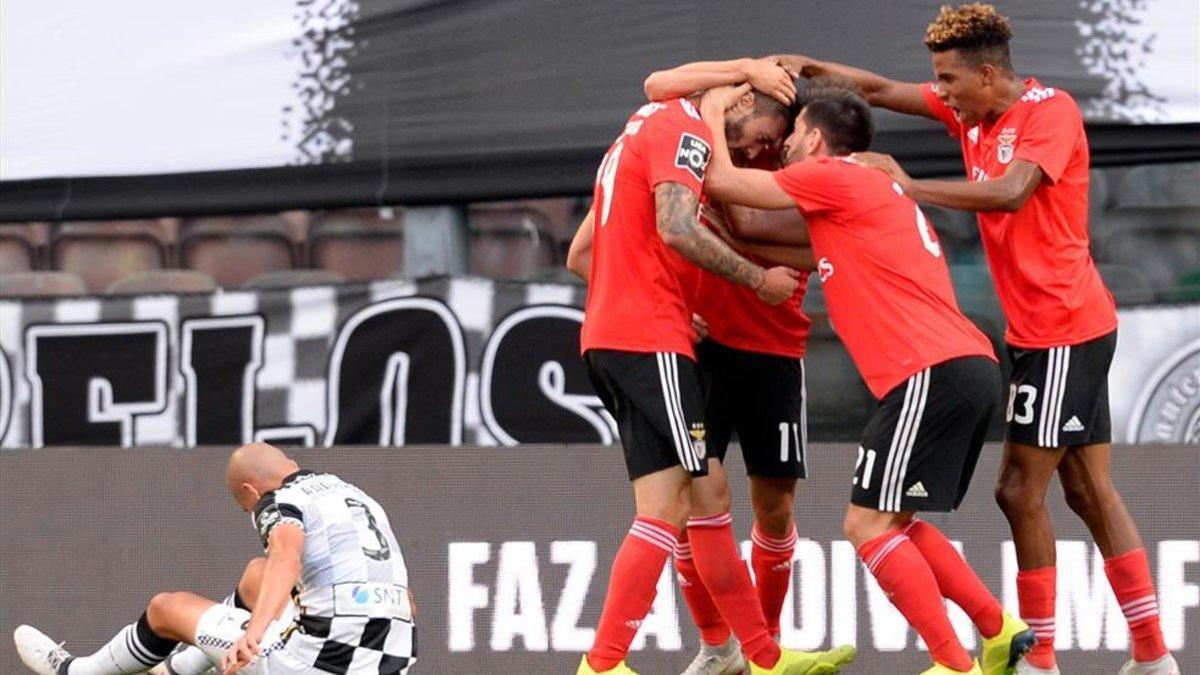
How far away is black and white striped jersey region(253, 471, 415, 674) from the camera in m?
6.50

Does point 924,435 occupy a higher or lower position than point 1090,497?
higher

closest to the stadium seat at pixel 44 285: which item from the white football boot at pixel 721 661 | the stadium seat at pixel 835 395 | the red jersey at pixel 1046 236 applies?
the stadium seat at pixel 835 395

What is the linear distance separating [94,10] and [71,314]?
134 centimetres

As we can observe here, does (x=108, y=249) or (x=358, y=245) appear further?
(x=108, y=249)

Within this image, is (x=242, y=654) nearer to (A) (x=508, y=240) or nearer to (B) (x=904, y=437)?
(B) (x=904, y=437)

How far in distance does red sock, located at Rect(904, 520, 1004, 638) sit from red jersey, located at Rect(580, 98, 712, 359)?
3.14 ft

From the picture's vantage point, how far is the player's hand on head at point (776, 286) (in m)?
6.33

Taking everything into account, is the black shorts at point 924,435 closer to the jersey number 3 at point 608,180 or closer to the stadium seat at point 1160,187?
the jersey number 3 at point 608,180

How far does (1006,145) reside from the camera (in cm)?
659

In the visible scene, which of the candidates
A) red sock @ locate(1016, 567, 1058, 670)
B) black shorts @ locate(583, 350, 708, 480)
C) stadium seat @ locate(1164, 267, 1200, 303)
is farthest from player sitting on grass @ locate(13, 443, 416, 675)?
stadium seat @ locate(1164, 267, 1200, 303)

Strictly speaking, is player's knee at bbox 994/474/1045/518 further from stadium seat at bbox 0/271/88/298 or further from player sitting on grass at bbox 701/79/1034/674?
stadium seat at bbox 0/271/88/298

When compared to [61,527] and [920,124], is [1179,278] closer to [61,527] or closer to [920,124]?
[920,124]

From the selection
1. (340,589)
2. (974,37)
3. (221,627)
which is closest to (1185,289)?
(974,37)

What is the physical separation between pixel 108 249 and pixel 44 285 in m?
0.33
